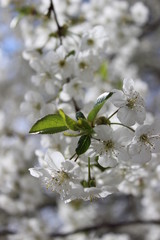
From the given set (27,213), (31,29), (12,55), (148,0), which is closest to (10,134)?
(31,29)

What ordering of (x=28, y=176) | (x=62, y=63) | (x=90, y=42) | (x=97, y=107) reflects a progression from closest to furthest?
1. (x=97, y=107)
2. (x=62, y=63)
3. (x=90, y=42)
4. (x=28, y=176)

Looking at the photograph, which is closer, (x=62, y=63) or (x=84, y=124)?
(x=84, y=124)

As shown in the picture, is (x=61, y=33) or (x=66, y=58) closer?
(x=66, y=58)

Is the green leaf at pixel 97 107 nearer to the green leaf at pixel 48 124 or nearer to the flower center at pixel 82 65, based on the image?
the green leaf at pixel 48 124

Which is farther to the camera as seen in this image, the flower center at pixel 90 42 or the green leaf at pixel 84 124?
the flower center at pixel 90 42

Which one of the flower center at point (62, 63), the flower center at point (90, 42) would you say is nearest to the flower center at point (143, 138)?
the flower center at point (62, 63)

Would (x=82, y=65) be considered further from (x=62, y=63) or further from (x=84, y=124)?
(x=84, y=124)

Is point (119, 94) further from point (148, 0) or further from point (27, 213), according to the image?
point (148, 0)

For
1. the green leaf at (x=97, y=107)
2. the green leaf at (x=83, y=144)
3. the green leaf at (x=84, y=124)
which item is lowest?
the green leaf at (x=83, y=144)

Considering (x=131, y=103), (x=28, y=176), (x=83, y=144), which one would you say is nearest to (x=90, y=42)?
(x=131, y=103)
